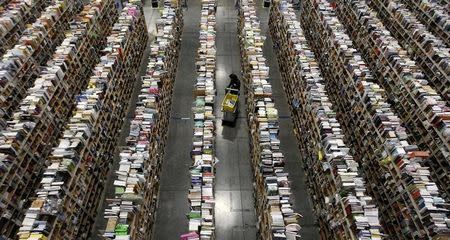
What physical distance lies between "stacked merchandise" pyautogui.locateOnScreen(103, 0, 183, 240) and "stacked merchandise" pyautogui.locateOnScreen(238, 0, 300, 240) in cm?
366

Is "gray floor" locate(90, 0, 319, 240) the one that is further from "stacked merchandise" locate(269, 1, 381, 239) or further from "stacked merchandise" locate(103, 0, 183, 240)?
"stacked merchandise" locate(269, 1, 381, 239)

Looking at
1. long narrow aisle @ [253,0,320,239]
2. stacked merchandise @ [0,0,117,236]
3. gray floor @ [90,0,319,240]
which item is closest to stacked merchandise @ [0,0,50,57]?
stacked merchandise @ [0,0,117,236]

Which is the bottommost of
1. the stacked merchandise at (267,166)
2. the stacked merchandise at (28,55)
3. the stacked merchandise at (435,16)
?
the stacked merchandise at (267,166)

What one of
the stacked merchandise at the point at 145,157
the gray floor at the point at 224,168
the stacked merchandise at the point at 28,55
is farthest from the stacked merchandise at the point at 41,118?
the stacked merchandise at the point at 145,157

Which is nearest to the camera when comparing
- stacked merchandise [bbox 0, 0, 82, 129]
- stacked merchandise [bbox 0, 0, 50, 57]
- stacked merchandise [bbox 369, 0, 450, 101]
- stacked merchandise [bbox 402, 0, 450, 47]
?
stacked merchandise [bbox 0, 0, 82, 129]

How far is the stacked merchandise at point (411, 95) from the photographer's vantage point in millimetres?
10734

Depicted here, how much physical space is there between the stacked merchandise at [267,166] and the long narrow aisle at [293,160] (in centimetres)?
144

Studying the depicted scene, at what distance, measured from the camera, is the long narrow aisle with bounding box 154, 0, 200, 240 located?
10.8 m

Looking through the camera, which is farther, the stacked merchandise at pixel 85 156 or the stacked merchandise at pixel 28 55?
the stacked merchandise at pixel 28 55

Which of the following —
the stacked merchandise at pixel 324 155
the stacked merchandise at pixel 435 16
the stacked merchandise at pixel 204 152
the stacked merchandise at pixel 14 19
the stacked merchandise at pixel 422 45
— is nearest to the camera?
the stacked merchandise at pixel 324 155

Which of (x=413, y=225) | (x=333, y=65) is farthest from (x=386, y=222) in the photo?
(x=333, y=65)

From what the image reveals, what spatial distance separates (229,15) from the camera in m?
22.2

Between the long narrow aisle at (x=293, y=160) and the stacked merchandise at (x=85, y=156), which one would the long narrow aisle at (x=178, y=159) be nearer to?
the stacked merchandise at (x=85, y=156)

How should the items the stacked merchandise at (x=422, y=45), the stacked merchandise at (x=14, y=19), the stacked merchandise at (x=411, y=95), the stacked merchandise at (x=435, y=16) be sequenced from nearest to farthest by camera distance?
the stacked merchandise at (x=411, y=95) < the stacked merchandise at (x=422, y=45) < the stacked merchandise at (x=14, y=19) < the stacked merchandise at (x=435, y=16)
